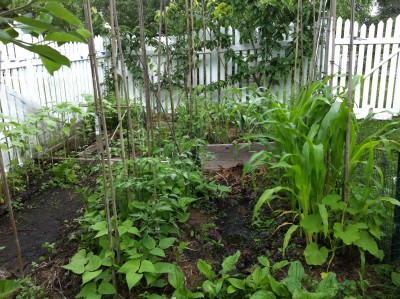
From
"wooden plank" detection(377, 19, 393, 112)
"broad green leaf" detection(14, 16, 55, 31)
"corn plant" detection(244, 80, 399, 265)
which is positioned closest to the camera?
"broad green leaf" detection(14, 16, 55, 31)

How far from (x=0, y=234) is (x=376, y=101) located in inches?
245

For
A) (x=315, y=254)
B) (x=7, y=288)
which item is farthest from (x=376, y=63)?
(x=7, y=288)

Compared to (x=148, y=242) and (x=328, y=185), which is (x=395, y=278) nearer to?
(x=328, y=185)

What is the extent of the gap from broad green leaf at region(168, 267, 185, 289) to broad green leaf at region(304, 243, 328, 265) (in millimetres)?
726

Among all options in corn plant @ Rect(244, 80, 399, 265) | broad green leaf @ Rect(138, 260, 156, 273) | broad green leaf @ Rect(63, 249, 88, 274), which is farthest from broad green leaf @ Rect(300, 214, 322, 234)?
broad green leaf @ Rect(63, 249, 88, 274)

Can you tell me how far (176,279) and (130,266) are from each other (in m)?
0.24

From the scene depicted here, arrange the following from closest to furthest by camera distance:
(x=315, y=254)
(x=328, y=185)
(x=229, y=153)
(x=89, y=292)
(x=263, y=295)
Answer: (x=263, y=295)
(x=89, y=292)
(x=315, y=254)
(x=328, y=185)
(x=229, y=153)

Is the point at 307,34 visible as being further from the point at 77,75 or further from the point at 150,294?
the point at 150,294

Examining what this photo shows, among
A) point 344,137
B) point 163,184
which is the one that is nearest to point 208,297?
point 163,184

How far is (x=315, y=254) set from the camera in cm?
216

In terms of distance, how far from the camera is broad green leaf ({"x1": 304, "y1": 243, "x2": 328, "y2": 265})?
2125 millimetres

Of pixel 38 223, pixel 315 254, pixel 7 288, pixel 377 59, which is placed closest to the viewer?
pixel 7 288

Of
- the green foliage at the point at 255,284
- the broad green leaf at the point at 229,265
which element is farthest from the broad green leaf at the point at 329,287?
the broad green leaf at the point at 229,265

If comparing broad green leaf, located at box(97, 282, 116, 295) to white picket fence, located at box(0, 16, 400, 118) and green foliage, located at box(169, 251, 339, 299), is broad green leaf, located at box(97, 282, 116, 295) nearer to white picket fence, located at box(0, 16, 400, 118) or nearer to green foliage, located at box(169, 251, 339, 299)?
green foliage, located at box(169, 251, 339, 299)
